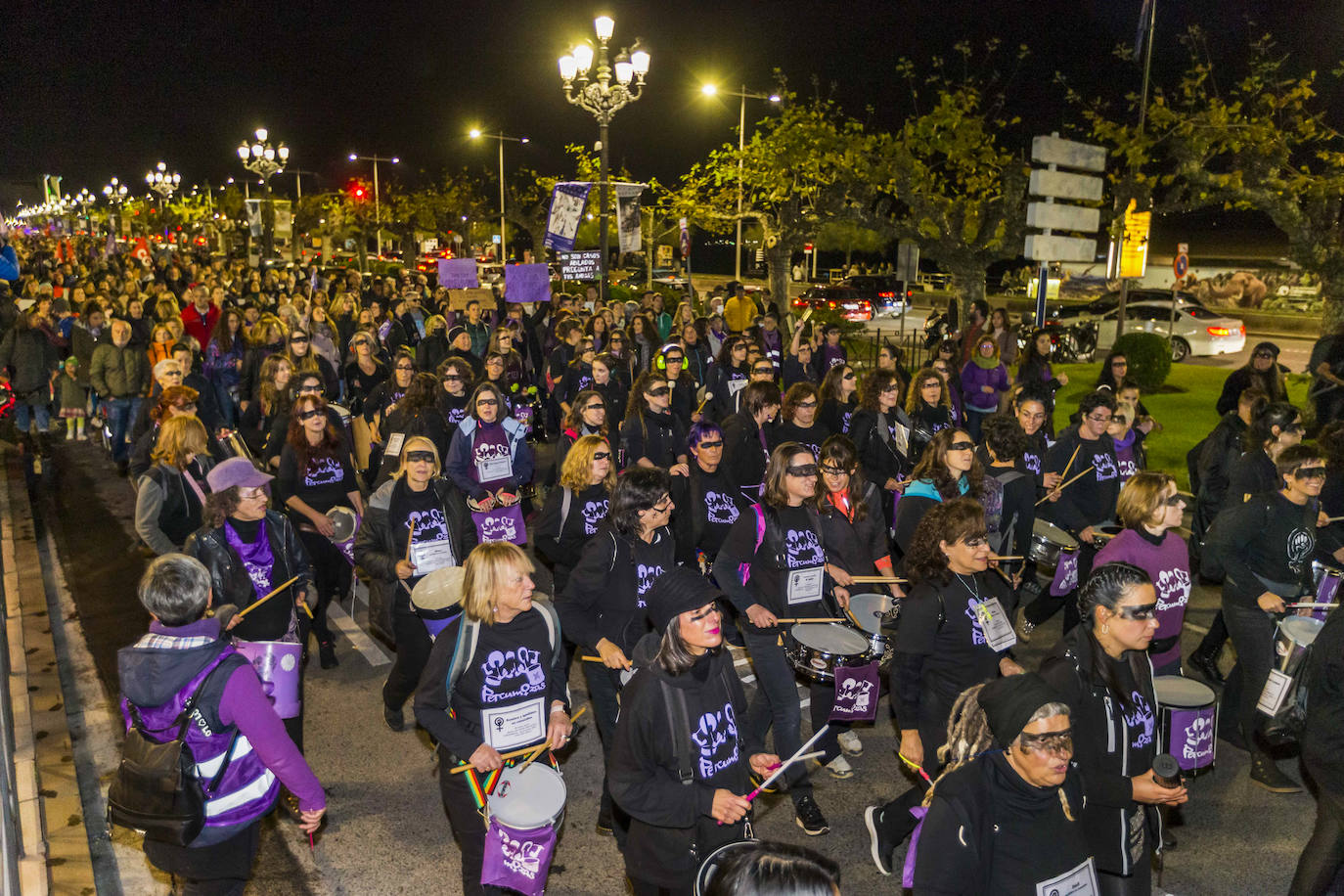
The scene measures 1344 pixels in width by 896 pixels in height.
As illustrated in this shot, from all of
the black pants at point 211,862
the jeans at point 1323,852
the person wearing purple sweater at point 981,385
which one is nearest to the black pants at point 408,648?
the black pants at point 211,862

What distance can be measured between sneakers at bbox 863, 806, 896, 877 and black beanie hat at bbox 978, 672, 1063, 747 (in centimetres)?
189

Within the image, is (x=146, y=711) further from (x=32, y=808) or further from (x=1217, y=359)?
(x=1217, y=359)

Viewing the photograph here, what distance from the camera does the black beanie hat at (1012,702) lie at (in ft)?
10.1

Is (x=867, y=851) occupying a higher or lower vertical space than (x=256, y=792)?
lower

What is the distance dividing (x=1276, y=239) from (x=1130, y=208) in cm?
4433

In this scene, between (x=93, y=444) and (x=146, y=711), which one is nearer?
(x=146, y=711)

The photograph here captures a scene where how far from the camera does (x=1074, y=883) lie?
3121mm

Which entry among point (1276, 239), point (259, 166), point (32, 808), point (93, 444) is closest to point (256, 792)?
point (32, 808)

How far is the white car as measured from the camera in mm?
26562

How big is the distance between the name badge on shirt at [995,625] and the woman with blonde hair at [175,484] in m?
4.86

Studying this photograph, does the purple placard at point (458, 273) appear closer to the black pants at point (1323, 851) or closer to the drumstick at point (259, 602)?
the drumstick at point (259, 602)

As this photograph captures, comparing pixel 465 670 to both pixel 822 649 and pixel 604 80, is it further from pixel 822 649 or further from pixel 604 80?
pixel 604 80

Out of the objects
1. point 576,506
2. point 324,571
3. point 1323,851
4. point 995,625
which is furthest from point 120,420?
point 1323,851

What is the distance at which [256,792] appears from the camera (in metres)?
3.70
